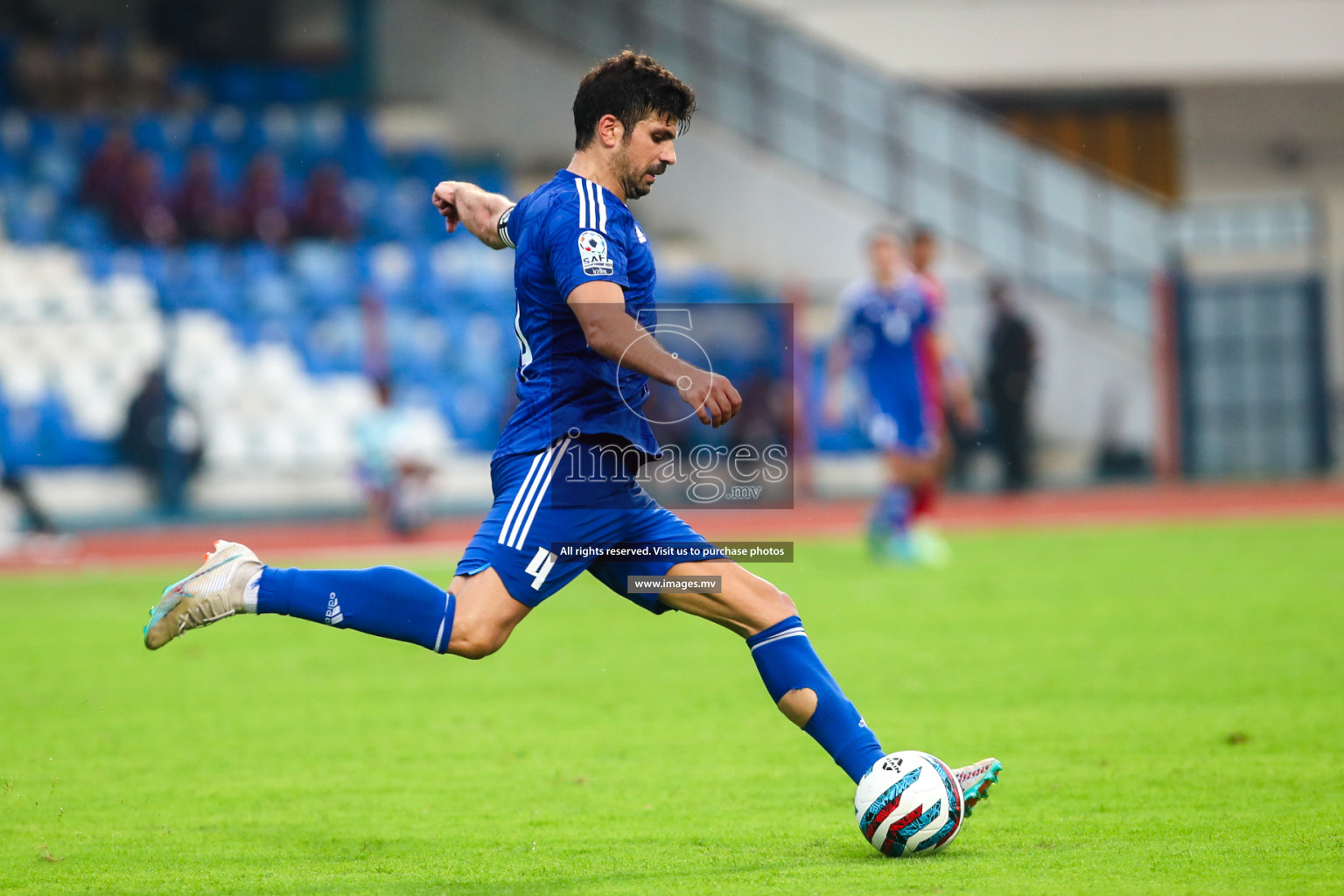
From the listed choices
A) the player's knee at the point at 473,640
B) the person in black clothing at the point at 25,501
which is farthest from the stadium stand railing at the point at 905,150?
the player's knee at the point at 473,640

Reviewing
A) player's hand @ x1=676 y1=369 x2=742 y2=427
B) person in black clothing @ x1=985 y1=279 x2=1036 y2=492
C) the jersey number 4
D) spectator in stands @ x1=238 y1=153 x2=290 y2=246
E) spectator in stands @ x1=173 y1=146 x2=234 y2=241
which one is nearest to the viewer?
player's hand @ x1=676 y1=369 x2=742 y2=427

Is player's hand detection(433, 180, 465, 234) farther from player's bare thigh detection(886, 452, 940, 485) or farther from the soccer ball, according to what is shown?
player's bare thigh detection(886, 452, 940, 485)

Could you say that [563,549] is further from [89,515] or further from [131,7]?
[131,7]

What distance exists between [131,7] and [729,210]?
10.3 m

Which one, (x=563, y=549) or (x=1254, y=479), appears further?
(x=1254, y=479)

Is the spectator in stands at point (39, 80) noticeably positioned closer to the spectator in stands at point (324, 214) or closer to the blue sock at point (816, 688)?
the spectator in stands at point (324, 214)

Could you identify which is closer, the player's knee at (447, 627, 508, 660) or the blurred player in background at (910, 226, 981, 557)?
the player's knee at (447, 627, 508, 660)

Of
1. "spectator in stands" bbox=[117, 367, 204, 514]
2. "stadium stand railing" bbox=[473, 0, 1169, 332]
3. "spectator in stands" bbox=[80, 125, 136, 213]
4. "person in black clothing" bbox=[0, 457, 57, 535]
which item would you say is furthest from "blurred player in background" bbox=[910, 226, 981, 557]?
"spectator in stands" bbox=[80, 125, 136, 213]

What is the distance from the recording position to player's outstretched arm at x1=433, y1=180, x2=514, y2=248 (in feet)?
16.2

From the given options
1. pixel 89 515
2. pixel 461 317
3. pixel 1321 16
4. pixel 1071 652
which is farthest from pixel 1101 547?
pixel 1321 16

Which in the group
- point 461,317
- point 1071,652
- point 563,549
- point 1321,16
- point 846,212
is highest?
point 1321,16

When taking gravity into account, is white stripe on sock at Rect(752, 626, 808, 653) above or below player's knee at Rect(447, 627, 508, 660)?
below

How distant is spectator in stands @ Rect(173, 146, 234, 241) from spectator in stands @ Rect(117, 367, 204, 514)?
12.1ft

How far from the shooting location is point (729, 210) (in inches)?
925
